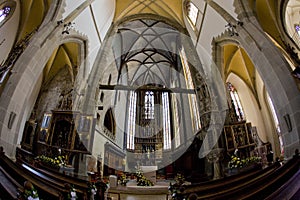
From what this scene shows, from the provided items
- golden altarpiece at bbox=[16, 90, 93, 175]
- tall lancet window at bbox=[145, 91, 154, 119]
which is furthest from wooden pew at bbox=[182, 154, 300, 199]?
tall lancet window at bbox=[145, 91, 154, 119]

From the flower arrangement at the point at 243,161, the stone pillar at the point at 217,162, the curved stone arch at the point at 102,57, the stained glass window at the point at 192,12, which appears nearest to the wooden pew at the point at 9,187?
the flower arrangement at the point at 243,161

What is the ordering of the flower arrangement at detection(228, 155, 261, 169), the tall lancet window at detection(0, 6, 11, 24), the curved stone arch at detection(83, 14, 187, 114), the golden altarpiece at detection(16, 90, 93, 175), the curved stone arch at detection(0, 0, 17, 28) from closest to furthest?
the flower arrangement at detection(228, 155, 261, 169) → the curved stone arch at detection(0, 0, 17, 28) → the tall lancet window at detection(0, 6, 11, 24) → the golden altarpiece at detection(16, 90, 93, 175) → the curved stone arch at detection(83, 14, 187, 114)

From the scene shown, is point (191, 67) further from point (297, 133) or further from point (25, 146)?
point (25, 146)

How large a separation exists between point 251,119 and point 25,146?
1255 cm

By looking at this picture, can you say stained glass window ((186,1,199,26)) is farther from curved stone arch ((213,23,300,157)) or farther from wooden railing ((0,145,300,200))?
wooden railing ((0,145,300,200))

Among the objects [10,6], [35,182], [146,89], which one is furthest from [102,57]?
[35,182]

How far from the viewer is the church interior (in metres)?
5.66

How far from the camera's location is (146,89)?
1420cm

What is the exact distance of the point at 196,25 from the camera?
44.0 feet

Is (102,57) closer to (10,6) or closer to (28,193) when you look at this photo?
(10,6)

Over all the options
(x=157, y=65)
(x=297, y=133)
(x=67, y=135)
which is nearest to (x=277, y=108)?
(x=297, y=133)

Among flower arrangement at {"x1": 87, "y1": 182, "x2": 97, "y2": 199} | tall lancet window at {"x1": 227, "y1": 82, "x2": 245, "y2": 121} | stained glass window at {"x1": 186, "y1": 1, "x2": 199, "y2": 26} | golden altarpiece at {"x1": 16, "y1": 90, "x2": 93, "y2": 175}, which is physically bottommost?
flower arrangement at {"x1": 87, "y1": 182, "x2": 97, "y2": 199}

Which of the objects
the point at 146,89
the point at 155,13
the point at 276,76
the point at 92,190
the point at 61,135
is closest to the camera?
the point at 92,190

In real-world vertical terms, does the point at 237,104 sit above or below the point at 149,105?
below
